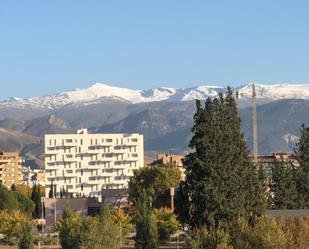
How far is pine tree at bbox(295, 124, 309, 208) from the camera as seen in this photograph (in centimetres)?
9050

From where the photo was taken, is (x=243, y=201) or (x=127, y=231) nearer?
(x=243, y=201)

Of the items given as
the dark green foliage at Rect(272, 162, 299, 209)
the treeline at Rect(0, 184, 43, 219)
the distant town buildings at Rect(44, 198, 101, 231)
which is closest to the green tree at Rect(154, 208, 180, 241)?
the dark green foliage at Rect(272, 162, 299, 209)

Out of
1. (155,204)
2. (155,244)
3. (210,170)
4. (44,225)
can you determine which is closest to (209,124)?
(210,170)

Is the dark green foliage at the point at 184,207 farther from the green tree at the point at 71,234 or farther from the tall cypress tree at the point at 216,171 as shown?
the green tree at the point at 71,234

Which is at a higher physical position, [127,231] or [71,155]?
[71,155]

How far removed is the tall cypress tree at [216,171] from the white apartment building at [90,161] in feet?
398

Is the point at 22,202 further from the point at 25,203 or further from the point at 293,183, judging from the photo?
the point at 293,183

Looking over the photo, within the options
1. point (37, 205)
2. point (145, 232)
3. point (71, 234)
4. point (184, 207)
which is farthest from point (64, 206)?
point (184, 207)

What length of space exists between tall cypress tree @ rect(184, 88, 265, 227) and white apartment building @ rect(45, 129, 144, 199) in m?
121

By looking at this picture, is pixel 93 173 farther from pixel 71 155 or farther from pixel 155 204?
pixel 155 204

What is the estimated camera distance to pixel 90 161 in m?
191

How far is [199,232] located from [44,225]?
238 feet

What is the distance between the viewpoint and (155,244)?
70.3 m

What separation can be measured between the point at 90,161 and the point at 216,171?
129898 millimetres
